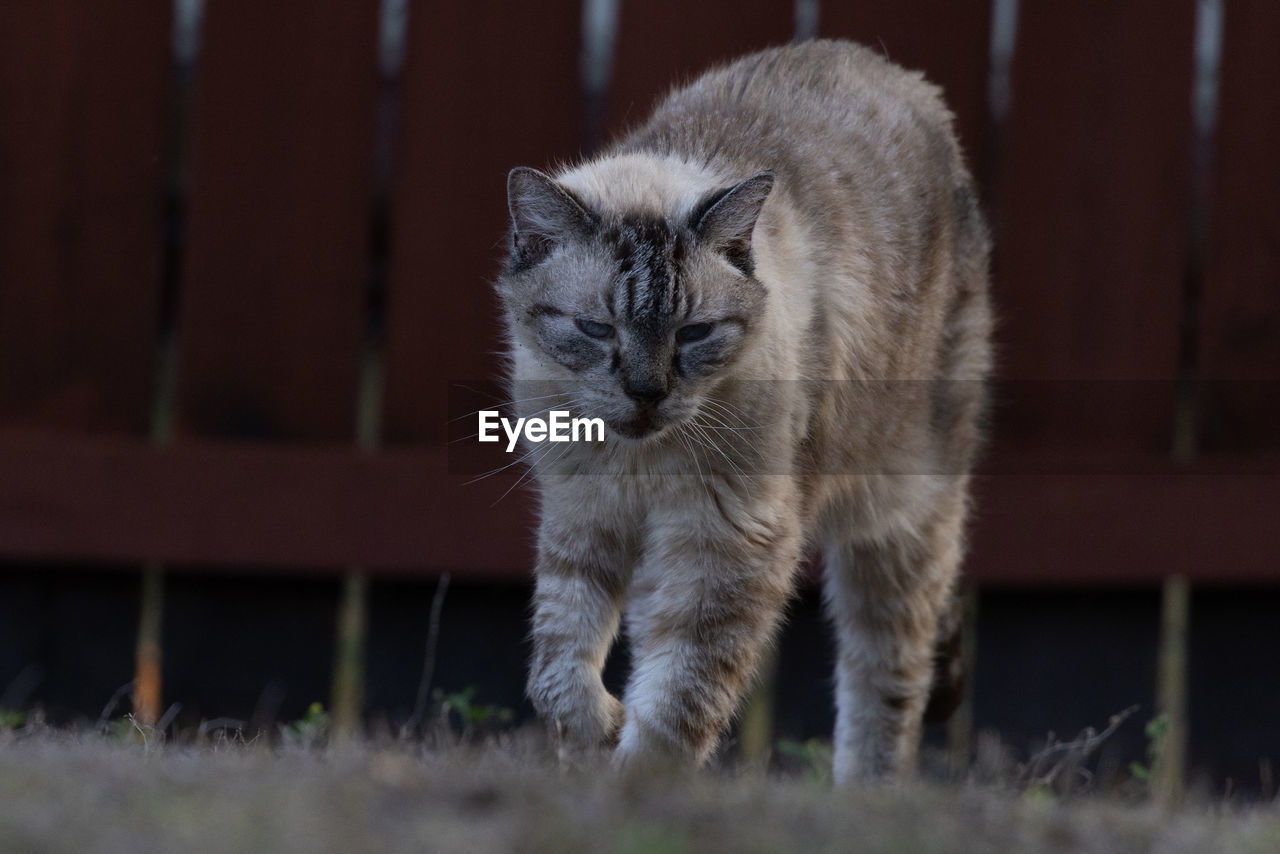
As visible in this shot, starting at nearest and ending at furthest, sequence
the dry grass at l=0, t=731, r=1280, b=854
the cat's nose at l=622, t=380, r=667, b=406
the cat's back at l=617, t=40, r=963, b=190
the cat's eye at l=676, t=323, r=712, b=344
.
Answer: the dry grass at l=0, t=731, r=1280, b=854
the cat's nose at l=622, t=380, r=667, b=406
the cat's eye at l=676, t=323, r=712, b=344
the cat's back at l=617, t=40, r=963, b=190

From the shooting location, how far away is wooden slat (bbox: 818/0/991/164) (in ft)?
13.9

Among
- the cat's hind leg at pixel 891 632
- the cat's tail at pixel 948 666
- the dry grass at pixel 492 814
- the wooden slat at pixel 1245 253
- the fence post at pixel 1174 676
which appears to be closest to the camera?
the dry grass at pixel 492 814

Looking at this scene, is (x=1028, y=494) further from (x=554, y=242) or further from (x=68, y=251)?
(x=68, y=251)

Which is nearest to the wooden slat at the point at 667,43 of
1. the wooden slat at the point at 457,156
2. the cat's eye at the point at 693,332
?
the wooden slat at the point at 457,156

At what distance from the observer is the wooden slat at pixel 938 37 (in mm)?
4234

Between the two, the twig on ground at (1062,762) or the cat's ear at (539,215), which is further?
the twig on ground at (1062,762)

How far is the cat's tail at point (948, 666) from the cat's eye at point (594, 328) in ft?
5.08

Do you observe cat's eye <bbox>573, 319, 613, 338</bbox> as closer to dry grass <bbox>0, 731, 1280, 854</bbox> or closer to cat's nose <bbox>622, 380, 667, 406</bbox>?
cat's nose <bbox>622, 380, 667, 406</bbox>

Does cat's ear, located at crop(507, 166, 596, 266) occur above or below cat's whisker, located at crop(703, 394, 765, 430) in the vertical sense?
above

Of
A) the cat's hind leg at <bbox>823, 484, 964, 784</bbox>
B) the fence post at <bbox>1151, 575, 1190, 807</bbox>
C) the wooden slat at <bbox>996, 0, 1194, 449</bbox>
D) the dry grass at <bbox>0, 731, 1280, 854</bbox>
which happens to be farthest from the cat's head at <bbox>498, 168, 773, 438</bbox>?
the fence post at <bbox>1151, 575, 1190, 807</bbox>

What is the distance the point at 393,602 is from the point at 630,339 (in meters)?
1.73

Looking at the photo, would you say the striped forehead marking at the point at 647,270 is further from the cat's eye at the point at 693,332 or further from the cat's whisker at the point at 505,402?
the cat's whisker at the point at 505,402

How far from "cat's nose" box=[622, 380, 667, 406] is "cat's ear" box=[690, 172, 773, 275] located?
0.36 m

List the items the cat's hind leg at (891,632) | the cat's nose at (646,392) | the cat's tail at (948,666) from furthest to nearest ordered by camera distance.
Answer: the cat's tail at (948,666) < the cat's hind leg at (891,632) < the cat's nose at (646,392)
